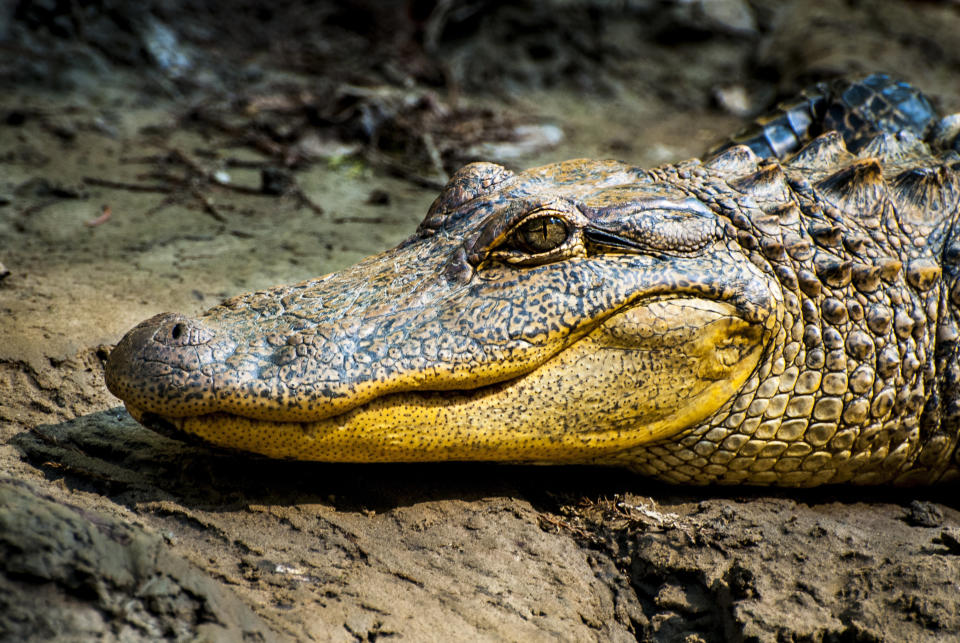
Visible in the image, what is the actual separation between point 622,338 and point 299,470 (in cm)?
119

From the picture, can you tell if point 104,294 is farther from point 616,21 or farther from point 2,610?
point 616,21

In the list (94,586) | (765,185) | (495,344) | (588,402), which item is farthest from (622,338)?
(94,586)

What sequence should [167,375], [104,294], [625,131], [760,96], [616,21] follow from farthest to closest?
[616,21], [760,96], [625,131], [104,294], [167,375]

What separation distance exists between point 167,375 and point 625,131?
5.73m

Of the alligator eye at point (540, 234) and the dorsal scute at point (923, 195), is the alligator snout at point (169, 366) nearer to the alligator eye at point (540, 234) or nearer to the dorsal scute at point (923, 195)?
the alligator eye at point (540, 234)

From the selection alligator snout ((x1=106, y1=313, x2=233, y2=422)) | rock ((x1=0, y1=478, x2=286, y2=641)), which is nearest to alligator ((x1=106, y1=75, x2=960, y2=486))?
alligator snout ((x1=106, y1=313, x2=233, y2=422))

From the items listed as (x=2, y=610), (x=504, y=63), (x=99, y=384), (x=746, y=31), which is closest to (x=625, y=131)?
(x=504, y=63)

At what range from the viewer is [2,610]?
1818 millimetres

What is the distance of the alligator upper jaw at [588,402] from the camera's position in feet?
8.69

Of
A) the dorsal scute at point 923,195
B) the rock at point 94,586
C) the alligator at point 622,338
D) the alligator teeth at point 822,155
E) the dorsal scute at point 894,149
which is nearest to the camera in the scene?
the rock at point 94,586

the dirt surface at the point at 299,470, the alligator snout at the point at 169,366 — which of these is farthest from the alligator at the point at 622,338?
the dirt surface at the point at 299,470

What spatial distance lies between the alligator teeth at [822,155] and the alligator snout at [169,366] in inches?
93.5

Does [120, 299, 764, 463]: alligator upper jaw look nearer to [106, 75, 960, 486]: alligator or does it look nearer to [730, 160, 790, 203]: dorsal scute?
[106, 75, 960, 486]: alligator

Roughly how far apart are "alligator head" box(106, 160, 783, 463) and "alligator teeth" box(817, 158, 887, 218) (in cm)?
50
